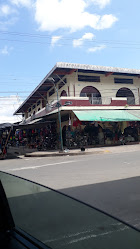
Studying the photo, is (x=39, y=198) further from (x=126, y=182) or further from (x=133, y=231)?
(x=126, y=182)

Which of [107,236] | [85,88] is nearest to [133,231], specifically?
[107,236]

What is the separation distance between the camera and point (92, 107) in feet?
62.4

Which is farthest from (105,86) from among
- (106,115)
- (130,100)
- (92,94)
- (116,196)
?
(116,196)

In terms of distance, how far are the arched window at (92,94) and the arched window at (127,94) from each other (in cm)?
280

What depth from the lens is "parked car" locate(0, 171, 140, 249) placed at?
120 centimetres

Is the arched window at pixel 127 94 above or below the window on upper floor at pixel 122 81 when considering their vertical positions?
below

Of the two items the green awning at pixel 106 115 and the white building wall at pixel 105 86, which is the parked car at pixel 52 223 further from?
the white building wall at pixel 105 86

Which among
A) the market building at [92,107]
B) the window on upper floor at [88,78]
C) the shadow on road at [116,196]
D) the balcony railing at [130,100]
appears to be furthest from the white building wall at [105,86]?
the shadow on road at [116,196]

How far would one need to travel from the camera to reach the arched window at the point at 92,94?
20281mm

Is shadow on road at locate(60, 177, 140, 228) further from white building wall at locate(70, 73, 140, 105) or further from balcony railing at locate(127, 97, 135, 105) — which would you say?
balcony railing at locate(127, 97, 135, 105)

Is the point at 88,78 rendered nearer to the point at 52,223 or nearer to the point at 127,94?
the point at 127,94

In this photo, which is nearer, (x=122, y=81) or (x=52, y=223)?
(x=52, y=223)

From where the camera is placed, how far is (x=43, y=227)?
1458 mm

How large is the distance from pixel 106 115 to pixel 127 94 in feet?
21.4
